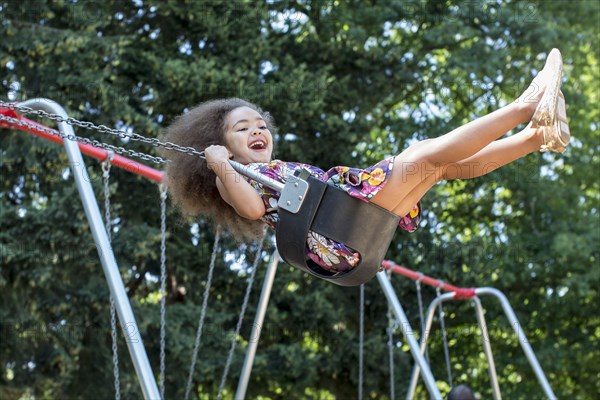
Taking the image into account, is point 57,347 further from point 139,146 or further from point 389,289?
point 389,289

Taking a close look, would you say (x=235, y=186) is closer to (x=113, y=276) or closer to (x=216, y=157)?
(x=216, y=157)

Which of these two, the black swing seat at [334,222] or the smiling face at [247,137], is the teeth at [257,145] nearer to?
the smiling face at [247,137]

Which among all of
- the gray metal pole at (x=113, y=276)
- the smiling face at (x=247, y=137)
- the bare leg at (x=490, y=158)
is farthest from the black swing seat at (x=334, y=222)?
the gray metal pole at (x=113, y=276)

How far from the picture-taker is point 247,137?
3.22 metres

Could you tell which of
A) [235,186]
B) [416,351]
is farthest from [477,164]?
[416,351]

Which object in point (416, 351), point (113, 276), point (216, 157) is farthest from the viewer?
point (416, 351)

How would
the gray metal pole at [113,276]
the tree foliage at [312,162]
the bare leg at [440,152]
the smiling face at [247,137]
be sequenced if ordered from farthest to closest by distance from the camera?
the tree foliage at [312,162]
the gray metal pole at [113,276]
the smiling face at [247,137]
the bare leg at [440,152]

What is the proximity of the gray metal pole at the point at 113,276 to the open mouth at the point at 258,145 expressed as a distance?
0.69 metres

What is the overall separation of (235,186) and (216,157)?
4.0 inches

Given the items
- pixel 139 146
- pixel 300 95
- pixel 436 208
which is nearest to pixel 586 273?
pixel 436 208

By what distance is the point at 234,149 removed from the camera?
323 cm

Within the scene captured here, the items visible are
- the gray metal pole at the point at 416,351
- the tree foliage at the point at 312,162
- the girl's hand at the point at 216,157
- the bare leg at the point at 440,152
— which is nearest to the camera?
the bare leg at the point at 440,152

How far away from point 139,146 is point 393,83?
2753mm

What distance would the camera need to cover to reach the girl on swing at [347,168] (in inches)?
101
